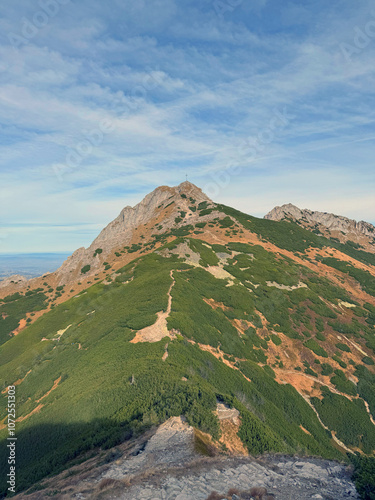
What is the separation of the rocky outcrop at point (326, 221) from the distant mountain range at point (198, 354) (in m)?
83.7

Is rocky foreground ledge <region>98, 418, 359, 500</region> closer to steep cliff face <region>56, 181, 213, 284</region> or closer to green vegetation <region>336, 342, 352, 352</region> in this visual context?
green vegetation <region>336, 342, 352, 352</region>

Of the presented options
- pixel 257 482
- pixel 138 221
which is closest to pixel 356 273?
pixel 138 221

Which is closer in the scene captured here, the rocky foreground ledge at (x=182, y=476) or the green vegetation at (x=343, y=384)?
the rocky foreground ledge at (x=182, y=476)

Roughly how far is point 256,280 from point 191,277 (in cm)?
1977

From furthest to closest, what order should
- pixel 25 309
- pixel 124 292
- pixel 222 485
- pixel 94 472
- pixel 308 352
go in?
pixel 25 309 < pixel 124 292 < pixel 308 352 < pixel 94 472 < pixel 222 485

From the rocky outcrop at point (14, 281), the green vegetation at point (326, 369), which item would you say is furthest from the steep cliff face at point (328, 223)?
the rocky outcrop at point (14, 281)

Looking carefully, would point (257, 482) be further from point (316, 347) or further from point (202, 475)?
point (316, 347)

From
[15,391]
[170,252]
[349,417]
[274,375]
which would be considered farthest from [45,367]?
[349,417]

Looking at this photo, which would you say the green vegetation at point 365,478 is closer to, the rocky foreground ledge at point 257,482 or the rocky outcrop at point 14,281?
the rocky foreground ledge at point 257,482

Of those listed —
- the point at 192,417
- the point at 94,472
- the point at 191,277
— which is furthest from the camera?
the point at 191,277

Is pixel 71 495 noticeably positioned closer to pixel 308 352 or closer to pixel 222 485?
pixel 222 485

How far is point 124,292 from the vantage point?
5625 centimetres

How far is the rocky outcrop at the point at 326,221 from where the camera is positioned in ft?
561

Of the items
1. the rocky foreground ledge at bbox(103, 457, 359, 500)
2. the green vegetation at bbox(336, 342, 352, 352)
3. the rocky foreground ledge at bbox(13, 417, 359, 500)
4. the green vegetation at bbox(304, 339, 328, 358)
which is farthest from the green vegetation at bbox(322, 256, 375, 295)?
the rocky foreground ledge at bbox(13, 417, 359, 500)
